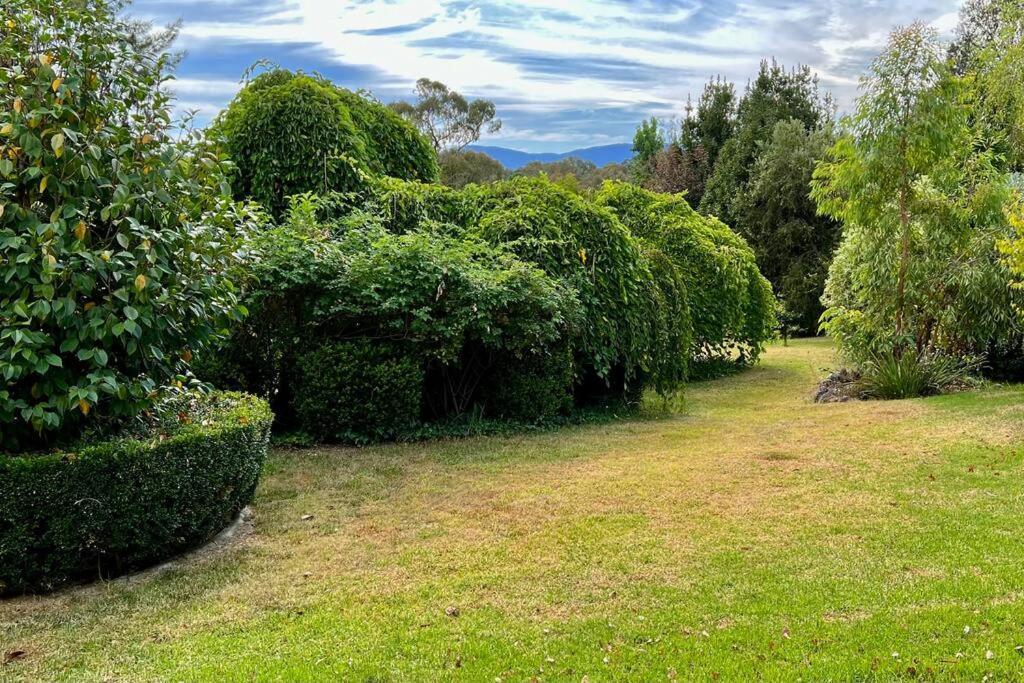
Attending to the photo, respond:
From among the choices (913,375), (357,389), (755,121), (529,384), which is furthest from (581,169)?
(357,389)

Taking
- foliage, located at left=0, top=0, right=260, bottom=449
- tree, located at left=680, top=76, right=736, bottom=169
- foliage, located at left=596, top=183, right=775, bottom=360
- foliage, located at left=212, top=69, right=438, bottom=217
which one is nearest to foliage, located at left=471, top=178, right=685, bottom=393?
foliage, located at left=212, top=69, right=438, bottom=217

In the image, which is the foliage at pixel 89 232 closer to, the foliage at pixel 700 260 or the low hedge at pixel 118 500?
the low hedge at pixel 118 500

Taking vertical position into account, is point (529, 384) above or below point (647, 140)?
below

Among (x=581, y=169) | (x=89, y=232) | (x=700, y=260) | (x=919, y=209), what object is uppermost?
(x=581, y=169)

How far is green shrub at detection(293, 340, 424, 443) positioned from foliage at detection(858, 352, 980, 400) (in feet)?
21.5

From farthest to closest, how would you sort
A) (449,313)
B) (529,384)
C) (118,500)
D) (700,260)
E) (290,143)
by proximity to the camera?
(700,260), (290,143), (529,384), (449,313), (118,500)

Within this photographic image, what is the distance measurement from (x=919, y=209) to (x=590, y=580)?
8789 mm

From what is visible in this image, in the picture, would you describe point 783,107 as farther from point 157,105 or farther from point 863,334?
point 157,105

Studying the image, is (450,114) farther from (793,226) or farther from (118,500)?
(118,500)

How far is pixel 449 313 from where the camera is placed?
781 cm

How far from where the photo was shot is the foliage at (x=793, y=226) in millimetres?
23641

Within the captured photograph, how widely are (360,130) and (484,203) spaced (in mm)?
2175

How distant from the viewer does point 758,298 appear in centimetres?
1598

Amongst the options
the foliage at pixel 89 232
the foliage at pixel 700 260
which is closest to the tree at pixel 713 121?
the foliage at pixel 700 260
